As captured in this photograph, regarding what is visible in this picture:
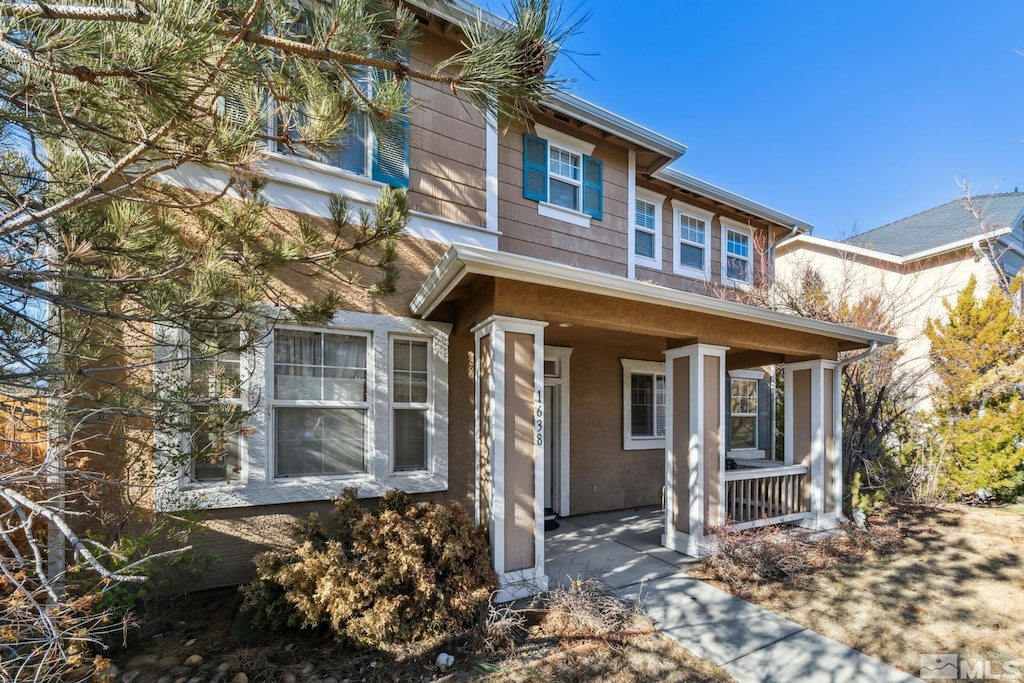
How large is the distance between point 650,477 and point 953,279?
9.75 meters

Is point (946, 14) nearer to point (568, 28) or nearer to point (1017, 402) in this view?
point (1017, 402)

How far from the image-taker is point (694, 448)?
5289mm

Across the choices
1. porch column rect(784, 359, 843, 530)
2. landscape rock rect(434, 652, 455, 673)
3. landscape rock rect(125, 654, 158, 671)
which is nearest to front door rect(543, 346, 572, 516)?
porch column rect(784, 359, 843, 530)

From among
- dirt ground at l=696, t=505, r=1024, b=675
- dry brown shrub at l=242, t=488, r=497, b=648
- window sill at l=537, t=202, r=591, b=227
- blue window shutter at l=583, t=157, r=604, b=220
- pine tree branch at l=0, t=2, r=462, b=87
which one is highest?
blue window shutter at l=583, t=157, r=604, b=220

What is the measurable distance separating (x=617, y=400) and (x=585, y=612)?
441 centimetres

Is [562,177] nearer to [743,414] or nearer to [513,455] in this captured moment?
[513,455]

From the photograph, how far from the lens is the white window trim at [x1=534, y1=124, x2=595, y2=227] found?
264 inches

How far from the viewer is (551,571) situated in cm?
469

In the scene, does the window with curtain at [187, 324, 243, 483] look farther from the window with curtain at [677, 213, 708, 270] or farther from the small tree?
the small tree

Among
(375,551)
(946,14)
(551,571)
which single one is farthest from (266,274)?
(946,14)

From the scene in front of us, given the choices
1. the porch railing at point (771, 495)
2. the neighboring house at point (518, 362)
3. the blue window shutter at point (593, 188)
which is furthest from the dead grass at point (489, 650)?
the blue window shutter at point (593, 188)

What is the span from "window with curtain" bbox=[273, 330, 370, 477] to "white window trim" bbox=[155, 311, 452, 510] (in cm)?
8

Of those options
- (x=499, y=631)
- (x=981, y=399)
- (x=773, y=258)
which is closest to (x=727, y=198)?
(x=773, y=258)

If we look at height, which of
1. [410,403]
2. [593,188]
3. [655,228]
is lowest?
[410,403]
